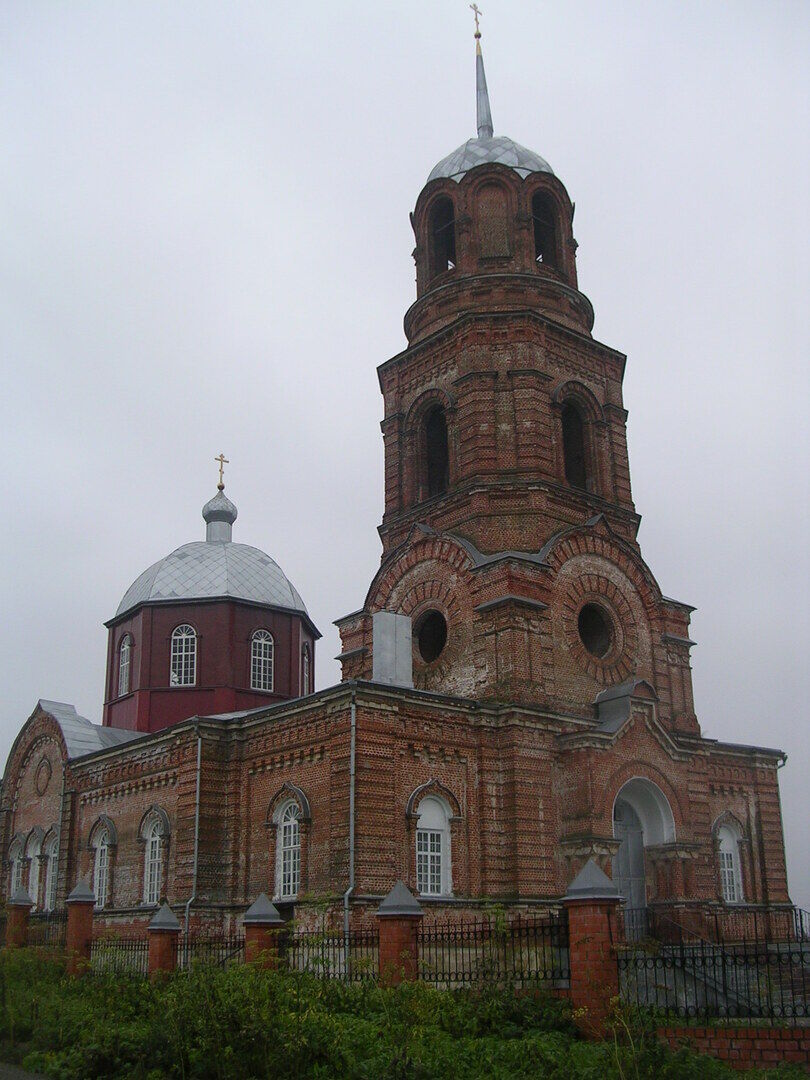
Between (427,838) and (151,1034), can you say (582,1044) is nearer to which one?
(151,1034)

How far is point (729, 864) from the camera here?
73.8ft

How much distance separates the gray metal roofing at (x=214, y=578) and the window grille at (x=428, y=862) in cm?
1157

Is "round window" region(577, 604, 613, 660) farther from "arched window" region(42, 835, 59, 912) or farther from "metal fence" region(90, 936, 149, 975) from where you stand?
"arched window" region(42, 835, 59, 912)

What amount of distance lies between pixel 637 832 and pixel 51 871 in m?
13.9

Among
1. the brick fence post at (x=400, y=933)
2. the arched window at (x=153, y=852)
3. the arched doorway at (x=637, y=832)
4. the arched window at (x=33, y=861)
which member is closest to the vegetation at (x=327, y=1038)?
the brick fence post at (x=400, y=933)

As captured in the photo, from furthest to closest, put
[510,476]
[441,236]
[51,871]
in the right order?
[51,871] < [441,236] < [510,476]

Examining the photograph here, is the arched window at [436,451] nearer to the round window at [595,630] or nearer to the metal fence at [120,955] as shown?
the round window at [595,630]

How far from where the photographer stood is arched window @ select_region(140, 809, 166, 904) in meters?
21.1

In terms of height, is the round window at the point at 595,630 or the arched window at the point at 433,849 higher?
the round window at the point at 595,630

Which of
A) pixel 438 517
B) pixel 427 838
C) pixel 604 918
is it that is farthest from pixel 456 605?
pixel 604 918

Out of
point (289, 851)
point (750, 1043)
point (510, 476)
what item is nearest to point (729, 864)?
point (510, 476)

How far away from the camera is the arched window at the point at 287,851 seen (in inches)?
719

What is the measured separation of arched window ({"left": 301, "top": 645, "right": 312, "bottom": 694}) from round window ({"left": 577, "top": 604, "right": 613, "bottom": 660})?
10.2m

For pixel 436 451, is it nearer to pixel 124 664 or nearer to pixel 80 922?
pixel 124 664
